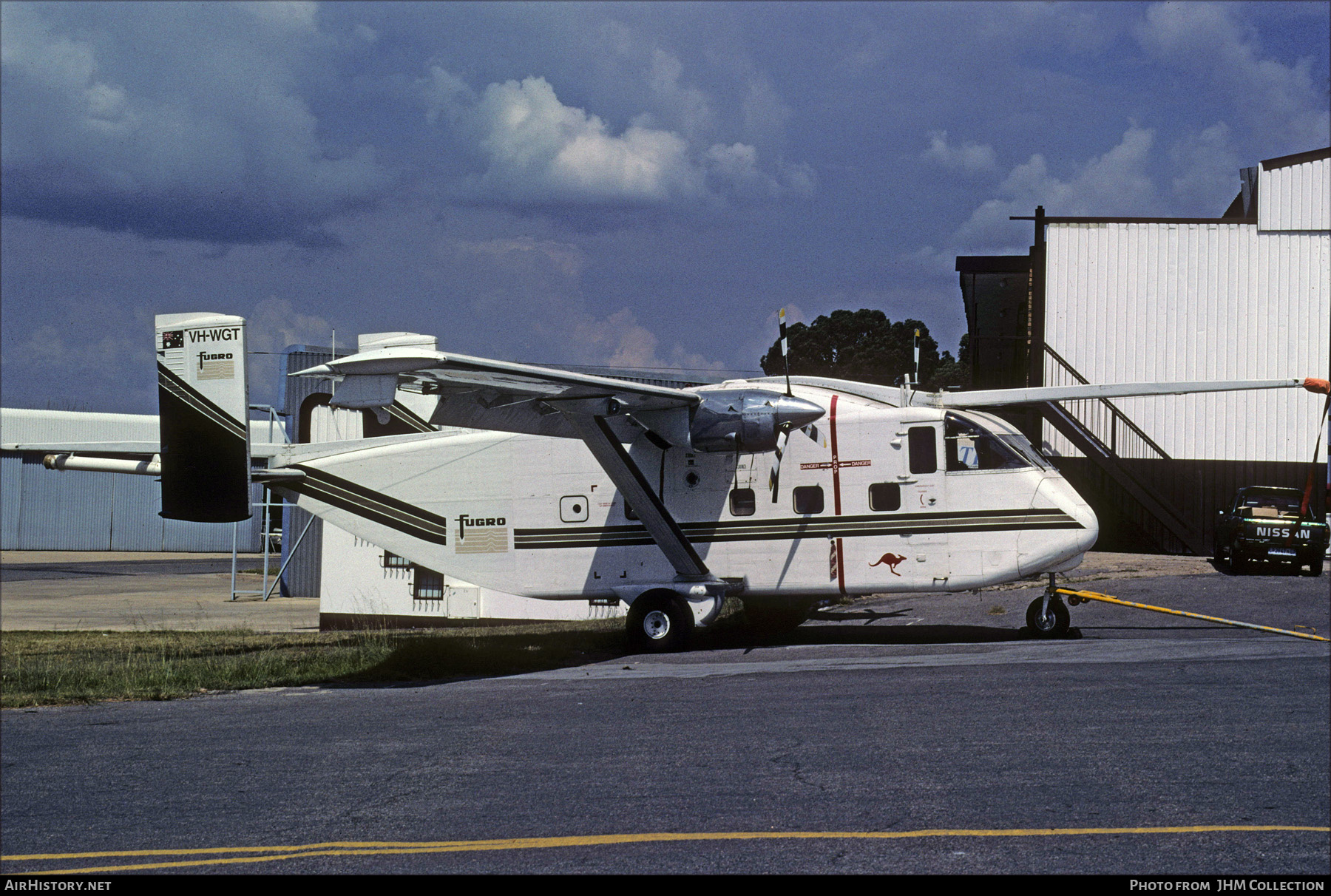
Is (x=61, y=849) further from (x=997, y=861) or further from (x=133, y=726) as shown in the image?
(x=997, y=861)

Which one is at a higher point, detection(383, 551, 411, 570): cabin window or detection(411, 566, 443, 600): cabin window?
detection(383, 551, 411, 570): cabin window

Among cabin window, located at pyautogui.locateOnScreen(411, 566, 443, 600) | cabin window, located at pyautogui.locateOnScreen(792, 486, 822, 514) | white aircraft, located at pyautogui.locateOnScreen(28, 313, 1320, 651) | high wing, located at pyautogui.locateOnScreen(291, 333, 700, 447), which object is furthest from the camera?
cabin window, located at pyautogui.locateOnScreen(411, 566, 443, 600)

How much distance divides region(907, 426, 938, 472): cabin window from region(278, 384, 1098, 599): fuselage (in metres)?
0.02

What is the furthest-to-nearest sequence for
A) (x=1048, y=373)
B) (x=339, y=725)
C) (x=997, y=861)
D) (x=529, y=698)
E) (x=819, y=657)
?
(x=1048, y=373), (x=819, y=657), (x=529, y=698), (x=339, y=725), (x=997, y=861)

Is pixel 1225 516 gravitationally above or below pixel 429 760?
above

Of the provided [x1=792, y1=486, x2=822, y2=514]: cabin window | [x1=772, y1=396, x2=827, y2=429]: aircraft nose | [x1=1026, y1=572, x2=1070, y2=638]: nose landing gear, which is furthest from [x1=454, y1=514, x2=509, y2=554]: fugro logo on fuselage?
[x1=1026, y1=572, x2=1070, y2=638]: nose landing gear

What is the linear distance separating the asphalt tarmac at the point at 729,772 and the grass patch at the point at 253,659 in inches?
34.8

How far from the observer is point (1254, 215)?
888 centimetres

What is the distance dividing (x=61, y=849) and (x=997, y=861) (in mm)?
6695

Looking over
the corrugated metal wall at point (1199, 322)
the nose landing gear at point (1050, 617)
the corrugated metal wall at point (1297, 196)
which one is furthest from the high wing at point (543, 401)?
the corrugated metal wall at point (1297, 196)

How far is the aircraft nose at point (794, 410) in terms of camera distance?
16.0 meters

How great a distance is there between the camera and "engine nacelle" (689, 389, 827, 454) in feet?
52.4

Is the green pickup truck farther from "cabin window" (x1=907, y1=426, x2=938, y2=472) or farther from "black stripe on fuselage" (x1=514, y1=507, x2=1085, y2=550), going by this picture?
"cabin window" (x1=907, y1=426, x2=938, y2=472)
